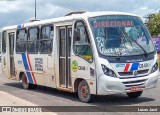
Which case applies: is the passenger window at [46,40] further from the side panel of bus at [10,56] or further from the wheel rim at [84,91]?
the side panel of bus at [10,56]

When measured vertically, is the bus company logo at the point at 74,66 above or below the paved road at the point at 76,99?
above

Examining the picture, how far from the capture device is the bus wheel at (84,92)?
38.5 ft

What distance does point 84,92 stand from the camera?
11.9m

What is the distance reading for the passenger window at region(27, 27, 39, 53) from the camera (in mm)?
15209

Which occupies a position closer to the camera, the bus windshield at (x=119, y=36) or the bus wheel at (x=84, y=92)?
the bus windshield at (x=119, y=36)

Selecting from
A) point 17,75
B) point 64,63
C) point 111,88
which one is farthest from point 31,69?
point 111,88

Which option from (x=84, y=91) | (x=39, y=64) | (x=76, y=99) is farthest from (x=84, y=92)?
(x=39, y=64)

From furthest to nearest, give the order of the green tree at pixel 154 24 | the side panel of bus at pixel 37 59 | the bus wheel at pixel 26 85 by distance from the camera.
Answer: the green tree at pixel 154 24, the bus wheel at pixel 26 85, the side panel of bus at pixel 37 59

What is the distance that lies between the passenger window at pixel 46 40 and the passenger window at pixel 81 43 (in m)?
1.76

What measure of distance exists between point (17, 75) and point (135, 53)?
284 inches

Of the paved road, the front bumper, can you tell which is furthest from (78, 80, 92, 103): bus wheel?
the front bumper

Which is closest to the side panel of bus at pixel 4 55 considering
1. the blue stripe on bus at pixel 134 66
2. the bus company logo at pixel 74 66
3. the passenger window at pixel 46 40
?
the passenger window at pixel 46 40

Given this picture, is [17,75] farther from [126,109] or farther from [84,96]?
[126,109]

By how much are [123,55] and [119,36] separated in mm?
666
